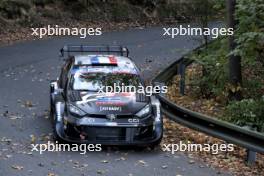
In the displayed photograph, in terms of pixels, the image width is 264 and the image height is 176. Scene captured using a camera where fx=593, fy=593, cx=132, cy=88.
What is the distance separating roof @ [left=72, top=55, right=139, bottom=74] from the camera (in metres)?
12.0

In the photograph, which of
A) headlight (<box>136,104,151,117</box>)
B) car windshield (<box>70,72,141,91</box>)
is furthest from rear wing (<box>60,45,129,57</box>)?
headlight (<box>136,104,151,117</box>)

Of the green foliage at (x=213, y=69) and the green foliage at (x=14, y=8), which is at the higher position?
the green foliage at (x=14, y=8)

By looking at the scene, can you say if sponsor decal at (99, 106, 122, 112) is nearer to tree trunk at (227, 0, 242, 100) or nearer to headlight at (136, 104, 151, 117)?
headlight at (136, 104, 151, 117)

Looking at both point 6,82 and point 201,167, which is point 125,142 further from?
point 6,82

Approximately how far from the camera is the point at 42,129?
38.9 feet

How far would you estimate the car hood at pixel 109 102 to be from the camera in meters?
10.5

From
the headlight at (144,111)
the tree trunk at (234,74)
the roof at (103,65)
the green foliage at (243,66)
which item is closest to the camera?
the headlight at (144,111)

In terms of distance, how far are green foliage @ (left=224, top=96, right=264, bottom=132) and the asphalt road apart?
2743 mm

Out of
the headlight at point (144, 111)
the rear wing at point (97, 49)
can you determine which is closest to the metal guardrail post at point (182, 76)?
the rear wing at point (97, 49)

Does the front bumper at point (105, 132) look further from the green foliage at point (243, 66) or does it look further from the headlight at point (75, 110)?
the green foliage at point (243, 66)

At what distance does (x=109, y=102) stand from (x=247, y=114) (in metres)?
3.60

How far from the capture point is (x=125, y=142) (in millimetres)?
10367

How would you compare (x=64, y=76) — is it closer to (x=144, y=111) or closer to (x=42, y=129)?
(x=42, y=129)

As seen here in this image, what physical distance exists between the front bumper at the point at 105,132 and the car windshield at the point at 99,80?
112 cm
